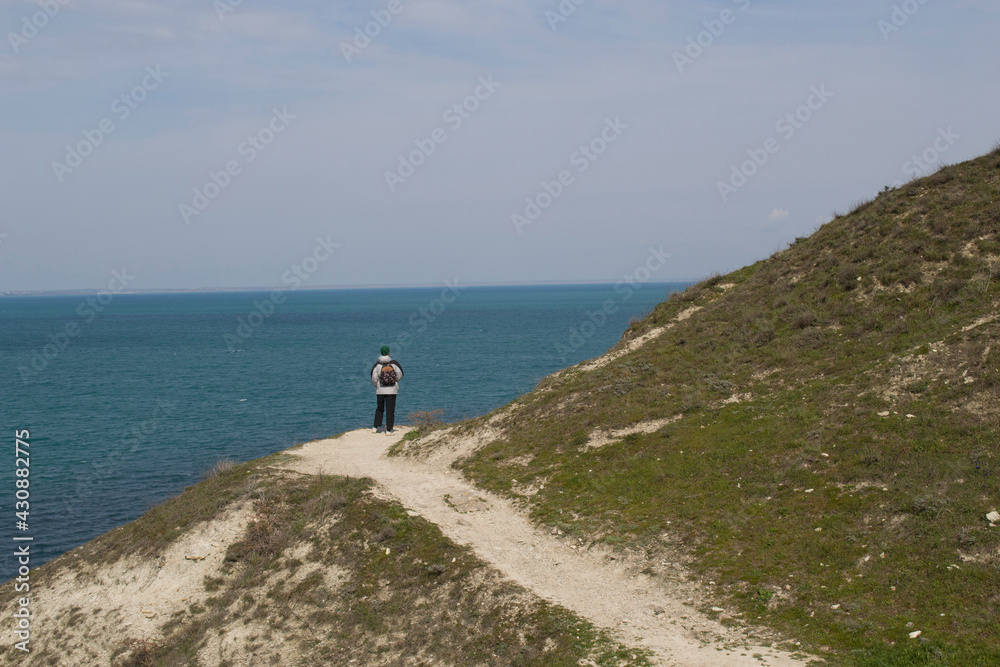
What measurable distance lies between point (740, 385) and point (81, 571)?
19798mm

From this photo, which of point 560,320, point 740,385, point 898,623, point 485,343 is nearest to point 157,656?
point 898,623

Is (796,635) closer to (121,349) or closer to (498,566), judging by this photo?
(498,566)

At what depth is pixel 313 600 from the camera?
17047 millimetres

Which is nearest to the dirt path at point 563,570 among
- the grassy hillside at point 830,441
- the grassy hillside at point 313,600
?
the grassy hillside at point 313,600

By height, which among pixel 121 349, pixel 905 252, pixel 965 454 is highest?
pixel 905 252

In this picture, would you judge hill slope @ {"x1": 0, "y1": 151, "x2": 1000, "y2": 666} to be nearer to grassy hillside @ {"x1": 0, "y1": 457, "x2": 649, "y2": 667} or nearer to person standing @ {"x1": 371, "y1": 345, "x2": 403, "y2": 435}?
grassy hillside @ {"x1": 0, "y1": 457, "x2": 649, "y2": 667}

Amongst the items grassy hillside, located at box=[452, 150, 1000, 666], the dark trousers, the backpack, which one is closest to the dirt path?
grassy hillside, located at box=[452, 150, 1000, 666]

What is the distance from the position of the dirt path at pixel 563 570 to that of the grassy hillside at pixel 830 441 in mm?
777

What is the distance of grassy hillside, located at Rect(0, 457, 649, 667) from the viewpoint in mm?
14031

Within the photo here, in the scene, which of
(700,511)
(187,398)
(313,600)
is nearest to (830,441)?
(700,511)

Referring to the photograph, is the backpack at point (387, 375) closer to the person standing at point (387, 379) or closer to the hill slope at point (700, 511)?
the person standing at point (387, 379)

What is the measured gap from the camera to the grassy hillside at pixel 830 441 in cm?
1245

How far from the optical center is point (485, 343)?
3900 inches

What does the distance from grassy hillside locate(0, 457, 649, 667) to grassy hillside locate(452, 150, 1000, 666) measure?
10.6ft
